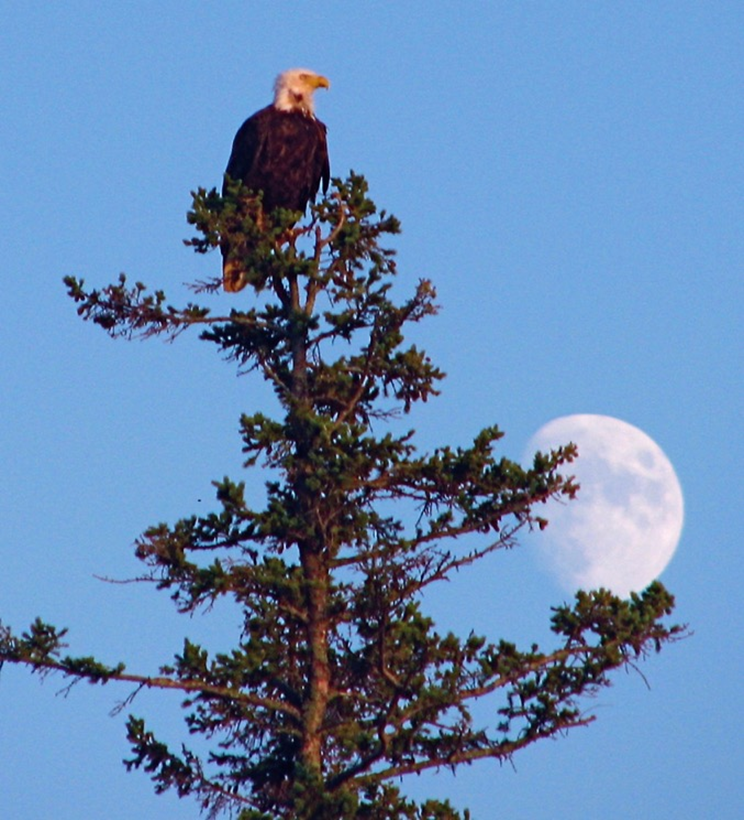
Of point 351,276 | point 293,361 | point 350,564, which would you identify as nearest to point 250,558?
point 350,564

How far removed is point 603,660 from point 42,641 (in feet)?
16.6

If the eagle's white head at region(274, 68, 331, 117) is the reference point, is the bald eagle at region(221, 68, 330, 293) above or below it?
below

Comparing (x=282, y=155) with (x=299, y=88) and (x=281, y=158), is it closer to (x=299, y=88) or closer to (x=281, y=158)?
(x=281, y=158)

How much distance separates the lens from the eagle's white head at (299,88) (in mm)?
20234

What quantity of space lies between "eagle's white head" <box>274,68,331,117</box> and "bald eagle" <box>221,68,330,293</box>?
20mm

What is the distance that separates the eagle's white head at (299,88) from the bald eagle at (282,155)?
0.07 ft

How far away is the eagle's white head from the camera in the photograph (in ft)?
66.4

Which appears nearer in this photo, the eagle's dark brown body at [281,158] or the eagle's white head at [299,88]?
the eagle's dark brown body at [281,158]

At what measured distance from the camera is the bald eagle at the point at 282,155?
1919 cm

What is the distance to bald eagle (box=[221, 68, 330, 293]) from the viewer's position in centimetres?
1919

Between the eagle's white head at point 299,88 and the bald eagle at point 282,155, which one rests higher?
the eagle's white head at point 299,88

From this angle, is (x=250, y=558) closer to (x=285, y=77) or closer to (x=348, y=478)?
(x=348, y=478)

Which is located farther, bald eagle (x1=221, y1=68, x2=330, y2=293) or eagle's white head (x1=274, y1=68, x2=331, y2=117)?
eagle's white head (x1=274, y1=68, x2=331, y2=117)

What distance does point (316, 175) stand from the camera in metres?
19.6
